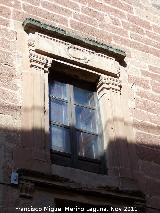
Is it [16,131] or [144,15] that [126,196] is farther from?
[144,15]

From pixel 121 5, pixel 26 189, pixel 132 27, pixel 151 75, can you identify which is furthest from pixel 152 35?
pixel 26 189

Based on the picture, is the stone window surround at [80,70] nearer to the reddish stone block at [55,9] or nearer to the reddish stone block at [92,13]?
the reddish stone block at [55,9]

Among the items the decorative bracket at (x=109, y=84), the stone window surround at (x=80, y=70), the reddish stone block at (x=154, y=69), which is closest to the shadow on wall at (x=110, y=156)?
the stone window surround at (x=80, y=70)

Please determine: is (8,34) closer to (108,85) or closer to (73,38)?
(73,38)

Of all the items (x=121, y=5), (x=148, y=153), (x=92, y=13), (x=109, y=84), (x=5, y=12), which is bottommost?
(x=148, y=153)

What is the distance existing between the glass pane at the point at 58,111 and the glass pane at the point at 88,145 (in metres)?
0.24

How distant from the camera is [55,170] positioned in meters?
5.11

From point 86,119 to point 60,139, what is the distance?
561mm

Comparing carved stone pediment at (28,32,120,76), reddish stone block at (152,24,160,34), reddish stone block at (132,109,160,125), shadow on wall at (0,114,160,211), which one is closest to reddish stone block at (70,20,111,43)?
carved stone pediment at (28,32,120,76)

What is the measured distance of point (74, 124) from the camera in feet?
19.3

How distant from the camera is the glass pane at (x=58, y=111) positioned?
585 cm

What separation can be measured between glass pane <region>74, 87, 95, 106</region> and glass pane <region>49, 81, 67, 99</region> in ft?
0.50

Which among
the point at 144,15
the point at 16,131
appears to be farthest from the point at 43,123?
the point at 144,15

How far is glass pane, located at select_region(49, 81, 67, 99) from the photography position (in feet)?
20.0
